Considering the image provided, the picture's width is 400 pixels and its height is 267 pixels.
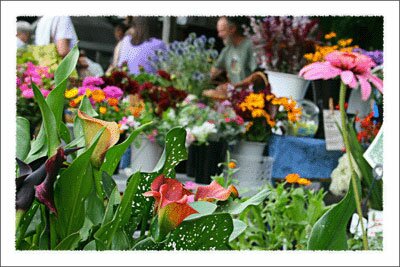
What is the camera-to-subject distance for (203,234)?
537 mm

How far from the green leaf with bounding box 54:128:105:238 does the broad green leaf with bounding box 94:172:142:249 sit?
44 millimetres

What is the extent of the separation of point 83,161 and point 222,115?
6.29 feet

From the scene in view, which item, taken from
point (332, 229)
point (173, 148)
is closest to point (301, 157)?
point (332, 229)

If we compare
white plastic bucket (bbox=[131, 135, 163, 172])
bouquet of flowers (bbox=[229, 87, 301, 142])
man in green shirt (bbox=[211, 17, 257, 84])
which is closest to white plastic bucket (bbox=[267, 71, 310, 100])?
bouquet of flowers (bbox=[229, 87, 301, 142])

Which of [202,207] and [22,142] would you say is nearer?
[202,207]

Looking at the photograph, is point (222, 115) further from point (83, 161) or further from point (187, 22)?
point (83, 161)

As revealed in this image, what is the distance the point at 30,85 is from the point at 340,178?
119 centimetres

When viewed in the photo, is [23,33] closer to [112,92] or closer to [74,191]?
[112,92]

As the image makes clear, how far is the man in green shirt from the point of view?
3057mm

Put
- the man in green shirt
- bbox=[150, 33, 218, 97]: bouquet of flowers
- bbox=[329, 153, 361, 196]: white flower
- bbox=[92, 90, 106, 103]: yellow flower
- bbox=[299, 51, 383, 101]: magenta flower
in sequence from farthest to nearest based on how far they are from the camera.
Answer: the man in green shirt → bbox=[150, 33, 218, 97]: bouquet of flowers → bbox=[329, 153, 361, 196]: white flower → bbox=[92, 90, 106, 103]: yellow flower → bbox=[299, 51, 383, 101]: magenta flower

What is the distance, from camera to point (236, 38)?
3.21 meters

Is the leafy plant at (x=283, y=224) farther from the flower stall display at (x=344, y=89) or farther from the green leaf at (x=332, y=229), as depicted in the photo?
the green leaf at (x=332, y=229)

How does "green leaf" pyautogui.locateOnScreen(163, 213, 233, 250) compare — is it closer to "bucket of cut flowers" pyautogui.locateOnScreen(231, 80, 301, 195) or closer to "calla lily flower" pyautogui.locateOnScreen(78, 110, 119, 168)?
"calla lily flower" pyautogui.locateOnScreen(78, 110, 119, 168)

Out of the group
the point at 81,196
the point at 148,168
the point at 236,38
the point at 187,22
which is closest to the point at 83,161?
the point at 81,196
